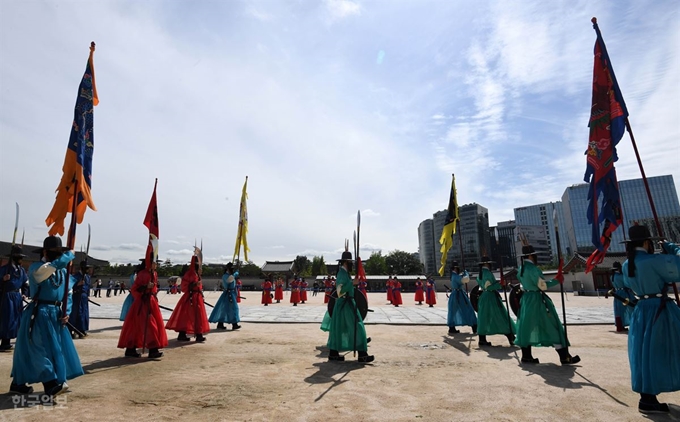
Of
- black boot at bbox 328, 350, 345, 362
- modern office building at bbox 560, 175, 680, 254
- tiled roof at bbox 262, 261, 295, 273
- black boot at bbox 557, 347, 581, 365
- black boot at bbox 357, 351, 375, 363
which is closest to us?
black boot at bbox 557, 347, 581, 365

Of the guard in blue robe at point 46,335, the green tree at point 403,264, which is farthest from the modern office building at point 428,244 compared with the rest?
the guard in blue robe at point 46,335

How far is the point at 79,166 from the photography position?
6.00 m

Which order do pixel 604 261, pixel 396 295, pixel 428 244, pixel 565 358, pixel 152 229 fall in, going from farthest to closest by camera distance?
1. pixel 428 244
2. pixel 604 261
3. pixel 396 295
4. pixel 152 229
5. pixel 565 358

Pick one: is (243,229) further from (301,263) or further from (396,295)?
(301,263)

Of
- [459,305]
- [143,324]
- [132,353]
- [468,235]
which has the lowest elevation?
[132,353]

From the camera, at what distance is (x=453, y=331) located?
31.8ft

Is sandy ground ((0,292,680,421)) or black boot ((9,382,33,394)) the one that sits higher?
black boot ((9,382,33,394))

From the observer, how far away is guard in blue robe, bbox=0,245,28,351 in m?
7.41

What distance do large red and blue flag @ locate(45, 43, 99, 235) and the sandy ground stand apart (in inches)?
106

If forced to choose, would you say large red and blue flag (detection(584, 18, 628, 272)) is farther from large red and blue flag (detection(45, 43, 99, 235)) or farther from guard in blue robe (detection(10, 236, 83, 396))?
large red and blue flag (detection(45, 43, 99, 235))

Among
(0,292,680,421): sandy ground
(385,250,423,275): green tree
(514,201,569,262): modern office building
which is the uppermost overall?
(514,201,569,262): modern office building

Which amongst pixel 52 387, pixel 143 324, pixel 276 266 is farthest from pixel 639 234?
pixel 276 266

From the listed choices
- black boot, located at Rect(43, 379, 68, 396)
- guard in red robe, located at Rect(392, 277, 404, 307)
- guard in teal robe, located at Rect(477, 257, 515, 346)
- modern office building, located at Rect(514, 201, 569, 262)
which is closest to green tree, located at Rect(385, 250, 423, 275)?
guard in red robe, located at Rect(392, 277, 404, 307)

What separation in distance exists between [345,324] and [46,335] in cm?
443
